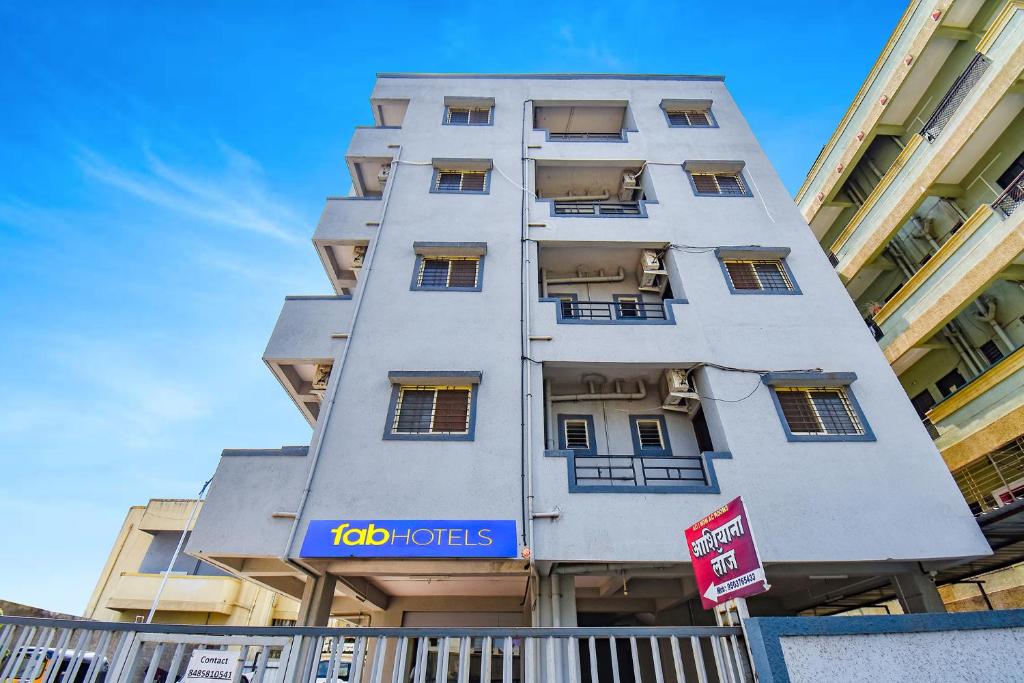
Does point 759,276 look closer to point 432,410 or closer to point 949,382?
point 949,382

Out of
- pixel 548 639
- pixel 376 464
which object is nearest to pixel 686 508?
pixel 548 639

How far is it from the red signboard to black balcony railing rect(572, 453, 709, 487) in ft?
18.4

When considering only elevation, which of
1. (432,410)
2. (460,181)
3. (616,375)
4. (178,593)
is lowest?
(178,593)

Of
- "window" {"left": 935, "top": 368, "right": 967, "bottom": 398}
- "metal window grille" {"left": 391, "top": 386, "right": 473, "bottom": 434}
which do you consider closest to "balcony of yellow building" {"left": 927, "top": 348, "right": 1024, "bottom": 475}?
"window" {"left": 935, "top": 368, "right": 967, "bottom": 398}

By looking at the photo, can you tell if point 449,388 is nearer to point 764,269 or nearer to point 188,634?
point 188,634

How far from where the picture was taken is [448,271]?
1313 centimetres

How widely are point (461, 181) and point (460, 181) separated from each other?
0.10 ft

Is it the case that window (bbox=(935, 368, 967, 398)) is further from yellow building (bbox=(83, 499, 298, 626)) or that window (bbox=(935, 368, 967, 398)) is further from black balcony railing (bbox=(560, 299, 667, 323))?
yellow building (bbox=(83, 499, 298, 626))

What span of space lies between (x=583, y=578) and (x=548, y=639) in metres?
6.07

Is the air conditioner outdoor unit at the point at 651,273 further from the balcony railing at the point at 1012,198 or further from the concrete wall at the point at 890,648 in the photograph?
the concrete wall at the point at 890,648

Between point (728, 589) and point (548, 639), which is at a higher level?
point (728, 589)

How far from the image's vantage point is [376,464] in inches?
383

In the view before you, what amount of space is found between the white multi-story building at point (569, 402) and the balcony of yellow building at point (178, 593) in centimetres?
862

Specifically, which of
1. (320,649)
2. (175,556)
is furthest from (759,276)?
(175,556)
